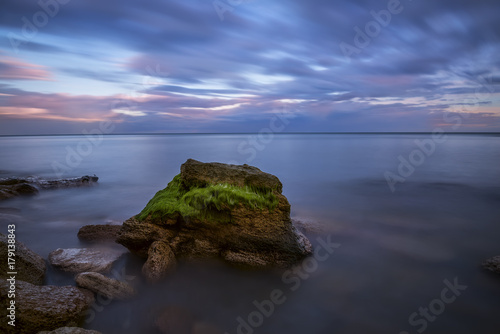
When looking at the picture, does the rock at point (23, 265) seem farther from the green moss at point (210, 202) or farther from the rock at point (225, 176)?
the rock at point (225, 176)

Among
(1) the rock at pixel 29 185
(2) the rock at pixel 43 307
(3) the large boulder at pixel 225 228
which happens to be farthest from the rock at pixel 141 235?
(1) the rock at pixel 29 185

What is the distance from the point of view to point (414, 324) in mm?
5852

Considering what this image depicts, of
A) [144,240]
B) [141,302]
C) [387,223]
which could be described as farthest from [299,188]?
[141,302]

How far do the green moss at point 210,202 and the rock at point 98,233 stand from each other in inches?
70.1

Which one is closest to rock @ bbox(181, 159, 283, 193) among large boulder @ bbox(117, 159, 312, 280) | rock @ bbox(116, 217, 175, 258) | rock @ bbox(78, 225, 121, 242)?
large boulder @ bbox(117, 159, 312, 280)

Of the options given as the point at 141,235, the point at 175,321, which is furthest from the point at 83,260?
the point at 175,321

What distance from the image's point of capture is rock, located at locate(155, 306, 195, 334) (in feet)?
18.6

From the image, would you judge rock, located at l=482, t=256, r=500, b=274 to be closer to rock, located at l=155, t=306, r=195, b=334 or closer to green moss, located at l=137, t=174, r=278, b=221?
green moss, located at l=137, t=174, r=278, b=221

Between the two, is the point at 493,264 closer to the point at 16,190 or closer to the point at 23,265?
the point at 23,265

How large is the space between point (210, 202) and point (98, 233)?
427 cm

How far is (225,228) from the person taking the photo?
7887mm

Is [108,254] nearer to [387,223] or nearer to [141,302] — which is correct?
[141,302]

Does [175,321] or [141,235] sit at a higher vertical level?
[141,235]

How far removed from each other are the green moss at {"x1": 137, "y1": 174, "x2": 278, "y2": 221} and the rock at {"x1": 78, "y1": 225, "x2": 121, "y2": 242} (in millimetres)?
1780
